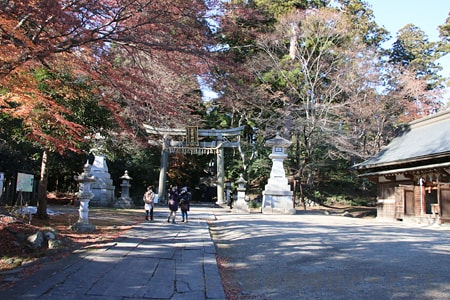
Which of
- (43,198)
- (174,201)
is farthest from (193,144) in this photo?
(43,198)

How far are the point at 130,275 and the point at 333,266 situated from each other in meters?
3.30

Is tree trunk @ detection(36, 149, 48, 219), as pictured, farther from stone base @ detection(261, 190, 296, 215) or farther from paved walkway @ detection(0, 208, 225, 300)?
stone base @ detection(261, 190, 296, 215)

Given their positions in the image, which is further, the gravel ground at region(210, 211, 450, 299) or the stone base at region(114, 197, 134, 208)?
the stone base at region(114, 197, 134, 208)

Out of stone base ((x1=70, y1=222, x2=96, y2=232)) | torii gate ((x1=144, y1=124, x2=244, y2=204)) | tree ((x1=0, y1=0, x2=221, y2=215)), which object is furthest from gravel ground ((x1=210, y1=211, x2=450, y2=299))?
torii gate ((x1=144, y1=124, x2=244, y2=204))

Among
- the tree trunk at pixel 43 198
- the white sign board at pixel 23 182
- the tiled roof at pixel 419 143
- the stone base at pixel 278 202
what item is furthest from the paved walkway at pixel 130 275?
the tiled roof at pixel 419 143

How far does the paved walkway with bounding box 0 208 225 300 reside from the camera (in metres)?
4.56

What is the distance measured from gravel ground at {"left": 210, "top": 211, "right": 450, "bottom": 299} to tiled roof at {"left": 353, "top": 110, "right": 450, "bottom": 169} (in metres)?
8.24

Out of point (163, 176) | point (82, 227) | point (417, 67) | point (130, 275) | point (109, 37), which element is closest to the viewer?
point (130, 275)

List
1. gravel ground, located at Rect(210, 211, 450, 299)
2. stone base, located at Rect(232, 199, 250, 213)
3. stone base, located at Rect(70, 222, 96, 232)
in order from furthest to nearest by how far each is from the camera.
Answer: stone base, located at Rect(232, 199, 250, 213), stone base, located at Rect(70, 222, 96, 232), gravel ground, located at Rect(210, 211, 450, 299)

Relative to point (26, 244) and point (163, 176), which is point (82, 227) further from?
point (163, 176)

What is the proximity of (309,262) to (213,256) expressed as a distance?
71.5 inches

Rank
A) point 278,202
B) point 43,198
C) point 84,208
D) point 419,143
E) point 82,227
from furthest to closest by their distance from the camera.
Answer: point 278,202 → point 419,143 → point 43,198 → point 84,208 → point 82,227

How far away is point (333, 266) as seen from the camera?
242 inches

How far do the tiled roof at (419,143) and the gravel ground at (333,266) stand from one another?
824cm
